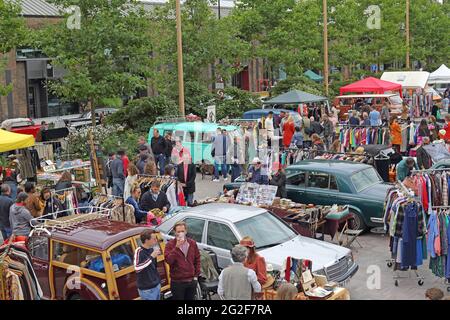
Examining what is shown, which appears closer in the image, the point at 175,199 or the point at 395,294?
the point at 395,294

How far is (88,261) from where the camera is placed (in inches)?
383

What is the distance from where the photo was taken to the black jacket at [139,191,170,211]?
14.0 m

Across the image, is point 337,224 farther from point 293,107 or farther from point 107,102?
point 293,107

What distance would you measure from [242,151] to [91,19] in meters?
9.24

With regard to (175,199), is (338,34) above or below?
above

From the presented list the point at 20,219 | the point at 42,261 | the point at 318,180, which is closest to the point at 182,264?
the point at 42,261

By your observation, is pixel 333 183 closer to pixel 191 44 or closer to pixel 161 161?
pixel 161 161

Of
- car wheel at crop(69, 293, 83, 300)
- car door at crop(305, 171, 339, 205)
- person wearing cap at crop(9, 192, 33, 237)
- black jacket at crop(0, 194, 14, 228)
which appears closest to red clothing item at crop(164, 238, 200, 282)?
car wheel at crop(69, 293, 83, 300)

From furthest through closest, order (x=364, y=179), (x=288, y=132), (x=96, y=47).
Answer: (x=96, y=47) → (x=288, y=132) → (x=364, y=179)

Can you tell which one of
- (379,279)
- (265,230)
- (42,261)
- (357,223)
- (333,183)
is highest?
(333,183)

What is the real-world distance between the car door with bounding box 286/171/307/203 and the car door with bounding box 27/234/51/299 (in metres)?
7.05

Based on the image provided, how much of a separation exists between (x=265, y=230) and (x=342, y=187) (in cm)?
410
